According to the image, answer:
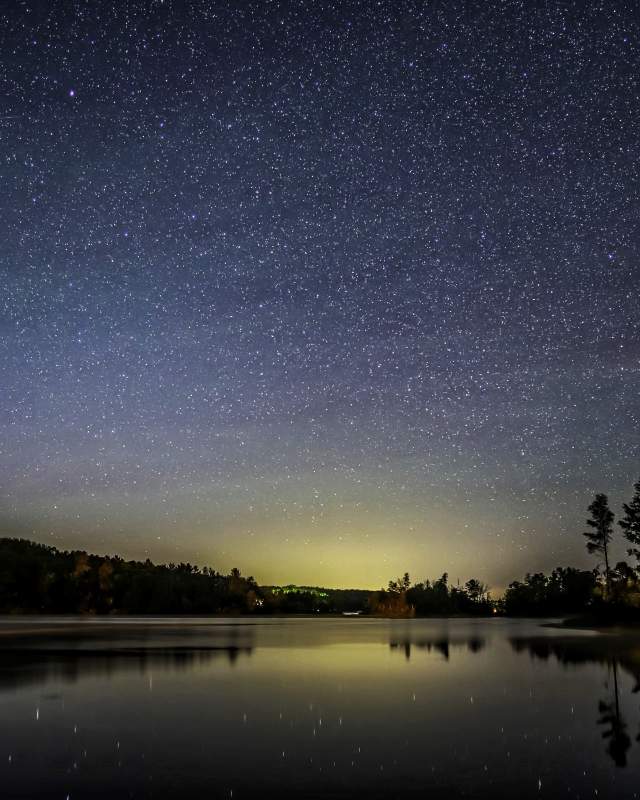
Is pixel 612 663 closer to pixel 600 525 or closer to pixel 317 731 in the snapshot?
pixel 317 731

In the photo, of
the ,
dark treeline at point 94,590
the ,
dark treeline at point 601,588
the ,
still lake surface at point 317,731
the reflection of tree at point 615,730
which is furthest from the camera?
the ,
  dark treeline at point 94,590

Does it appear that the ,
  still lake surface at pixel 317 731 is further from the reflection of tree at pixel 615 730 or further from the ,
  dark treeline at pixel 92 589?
the ,
  dark treeline at pixel 92 589

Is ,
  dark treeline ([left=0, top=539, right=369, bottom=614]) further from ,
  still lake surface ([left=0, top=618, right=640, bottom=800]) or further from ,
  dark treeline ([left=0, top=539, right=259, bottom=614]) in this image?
,
  still lake surface ([left=0, top=618, right=640, bottom=800])

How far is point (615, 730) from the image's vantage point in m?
13.2

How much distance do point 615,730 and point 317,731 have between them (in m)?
5.27

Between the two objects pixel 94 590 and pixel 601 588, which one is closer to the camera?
pixel 601 588

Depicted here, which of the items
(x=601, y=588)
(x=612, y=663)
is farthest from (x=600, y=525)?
(x=612, y=663)

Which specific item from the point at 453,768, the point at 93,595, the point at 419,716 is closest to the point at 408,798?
the point at 453,768

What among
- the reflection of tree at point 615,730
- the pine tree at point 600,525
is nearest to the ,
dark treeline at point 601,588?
the pine tree at point 600,525

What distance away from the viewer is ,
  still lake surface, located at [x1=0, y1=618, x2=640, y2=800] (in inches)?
374

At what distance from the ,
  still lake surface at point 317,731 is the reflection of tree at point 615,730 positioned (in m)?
0.04

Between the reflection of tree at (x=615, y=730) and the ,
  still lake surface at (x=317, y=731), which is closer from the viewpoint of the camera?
the ,
  still lake surface at (x=317, y=731)

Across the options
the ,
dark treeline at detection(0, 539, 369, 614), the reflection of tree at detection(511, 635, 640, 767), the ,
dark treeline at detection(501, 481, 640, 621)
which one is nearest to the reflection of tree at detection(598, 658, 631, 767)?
the reflection of tree at detection(511, 635, 640, 767)

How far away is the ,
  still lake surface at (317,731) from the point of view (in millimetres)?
9508
